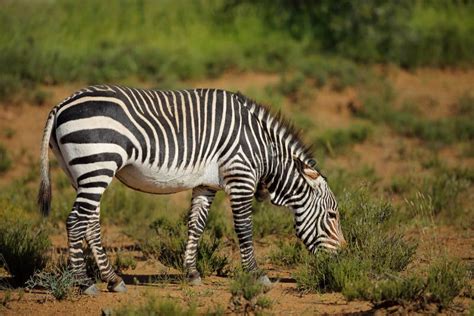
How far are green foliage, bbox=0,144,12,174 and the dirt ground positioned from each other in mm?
149

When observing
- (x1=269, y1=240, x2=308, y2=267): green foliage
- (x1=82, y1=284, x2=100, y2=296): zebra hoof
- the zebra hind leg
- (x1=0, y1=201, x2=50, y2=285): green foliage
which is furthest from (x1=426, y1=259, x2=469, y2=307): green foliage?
(x1=0, y1=201, x2=50, y2=285): green foliage

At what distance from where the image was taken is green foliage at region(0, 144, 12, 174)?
13371 millimetres

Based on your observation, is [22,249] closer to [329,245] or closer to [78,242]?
[78,242]

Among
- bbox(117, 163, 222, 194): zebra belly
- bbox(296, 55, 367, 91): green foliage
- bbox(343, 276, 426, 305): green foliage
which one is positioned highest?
bbox(296, 55, 367, 91): green foliage

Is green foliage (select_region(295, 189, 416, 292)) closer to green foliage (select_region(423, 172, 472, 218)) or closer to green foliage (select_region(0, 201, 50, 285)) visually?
green foliage (select_region(423, 172, 472, 218))

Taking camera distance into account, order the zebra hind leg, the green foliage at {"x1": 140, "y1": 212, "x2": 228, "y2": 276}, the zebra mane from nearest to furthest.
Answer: the zebra hind leg → the zebra mane → the green foliage at {"x1": 140, "y1": 212, "x2": 228, "y2": 276}

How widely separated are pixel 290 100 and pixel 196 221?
8.52m

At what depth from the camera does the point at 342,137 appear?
14812 mm

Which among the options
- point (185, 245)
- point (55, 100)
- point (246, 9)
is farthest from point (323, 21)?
point (185, 245)

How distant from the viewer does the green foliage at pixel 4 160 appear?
13.4m

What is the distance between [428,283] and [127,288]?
2.92m

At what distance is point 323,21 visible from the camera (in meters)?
18.5

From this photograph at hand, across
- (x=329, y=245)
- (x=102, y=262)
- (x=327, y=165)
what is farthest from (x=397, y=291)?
(x=327, y=165)

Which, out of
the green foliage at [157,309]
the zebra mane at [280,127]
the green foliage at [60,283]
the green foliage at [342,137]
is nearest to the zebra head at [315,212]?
the zebra mane at [280,127]
